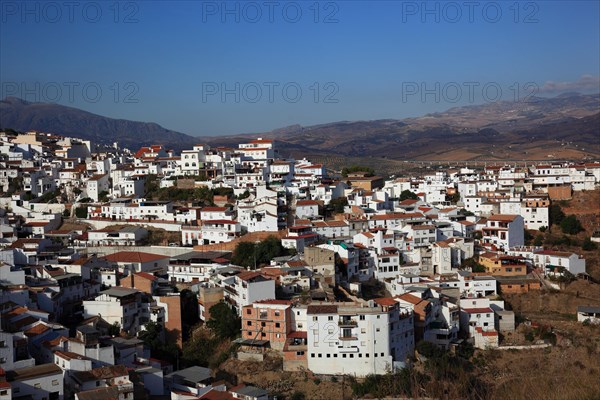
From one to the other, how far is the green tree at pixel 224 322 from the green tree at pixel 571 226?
11.8 metres

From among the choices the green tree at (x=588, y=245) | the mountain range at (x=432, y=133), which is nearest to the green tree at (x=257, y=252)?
the green tree at (x=588, y=245)

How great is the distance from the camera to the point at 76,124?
361 ft

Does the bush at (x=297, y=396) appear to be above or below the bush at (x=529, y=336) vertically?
below

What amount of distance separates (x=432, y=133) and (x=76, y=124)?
169 ft

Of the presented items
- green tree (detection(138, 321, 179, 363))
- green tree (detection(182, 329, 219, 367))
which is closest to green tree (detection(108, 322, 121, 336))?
green tree (detection(138, 321, 179, 363))

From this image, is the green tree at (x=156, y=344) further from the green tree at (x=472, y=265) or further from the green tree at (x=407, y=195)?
the green tree at (x=407, y=195)

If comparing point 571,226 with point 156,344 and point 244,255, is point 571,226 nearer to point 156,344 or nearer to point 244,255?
point 244,255

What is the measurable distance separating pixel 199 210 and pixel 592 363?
40.6 ft

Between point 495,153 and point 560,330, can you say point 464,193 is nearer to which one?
point 560,330

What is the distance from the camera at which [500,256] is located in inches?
775

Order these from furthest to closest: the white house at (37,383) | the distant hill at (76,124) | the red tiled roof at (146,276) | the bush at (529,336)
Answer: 1. the distant hill at (76,124)
2. the red tiled roof at (146,276)
3. the bush at (529,336)
4. the white house at (37,383)

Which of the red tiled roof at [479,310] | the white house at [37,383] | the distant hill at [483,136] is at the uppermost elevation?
the distant hill at [483,136]

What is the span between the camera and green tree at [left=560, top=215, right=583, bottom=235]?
75.1 ft

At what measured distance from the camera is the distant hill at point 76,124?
107062mm
